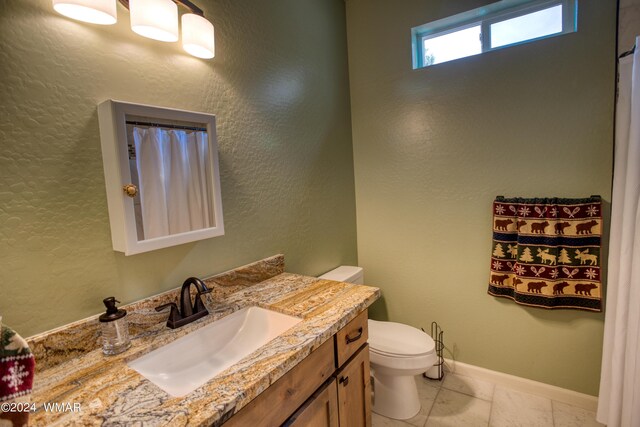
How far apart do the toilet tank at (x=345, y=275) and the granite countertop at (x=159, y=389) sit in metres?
0.73

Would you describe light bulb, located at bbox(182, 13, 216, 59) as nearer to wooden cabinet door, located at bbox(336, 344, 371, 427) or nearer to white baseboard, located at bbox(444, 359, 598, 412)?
wooden cabinet door, located at bbox(336, 344, 371, 427)

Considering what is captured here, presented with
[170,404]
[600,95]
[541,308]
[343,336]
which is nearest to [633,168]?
[600,95]

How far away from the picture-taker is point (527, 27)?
6.23 ft

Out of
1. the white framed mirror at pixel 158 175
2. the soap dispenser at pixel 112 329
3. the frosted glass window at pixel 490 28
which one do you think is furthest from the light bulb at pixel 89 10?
the frosted glass window at pixel 490 28

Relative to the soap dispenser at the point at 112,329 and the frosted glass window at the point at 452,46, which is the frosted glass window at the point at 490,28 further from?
the soap dispenser at the point at 112,329

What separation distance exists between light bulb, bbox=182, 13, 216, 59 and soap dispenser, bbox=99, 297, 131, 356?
96 cm

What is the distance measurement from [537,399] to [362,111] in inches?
85.2

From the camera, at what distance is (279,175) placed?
1.76 m

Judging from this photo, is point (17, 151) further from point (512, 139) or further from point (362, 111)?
point (512, 139)

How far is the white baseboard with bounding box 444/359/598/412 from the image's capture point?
1.85 metres

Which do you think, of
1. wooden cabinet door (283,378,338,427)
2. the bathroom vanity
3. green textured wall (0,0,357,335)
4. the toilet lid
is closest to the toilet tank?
green textured wall (0,0,357,335)

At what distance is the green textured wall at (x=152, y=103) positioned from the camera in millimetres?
913

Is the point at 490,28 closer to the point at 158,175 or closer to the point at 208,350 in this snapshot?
the point at 158,175

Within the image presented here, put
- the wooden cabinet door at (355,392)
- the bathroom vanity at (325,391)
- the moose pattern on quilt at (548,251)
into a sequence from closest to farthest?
the bathroom vanity at (325,391) → the wooden cabinet door at (355,392) → the moose pattern on quilt at (548,251)
